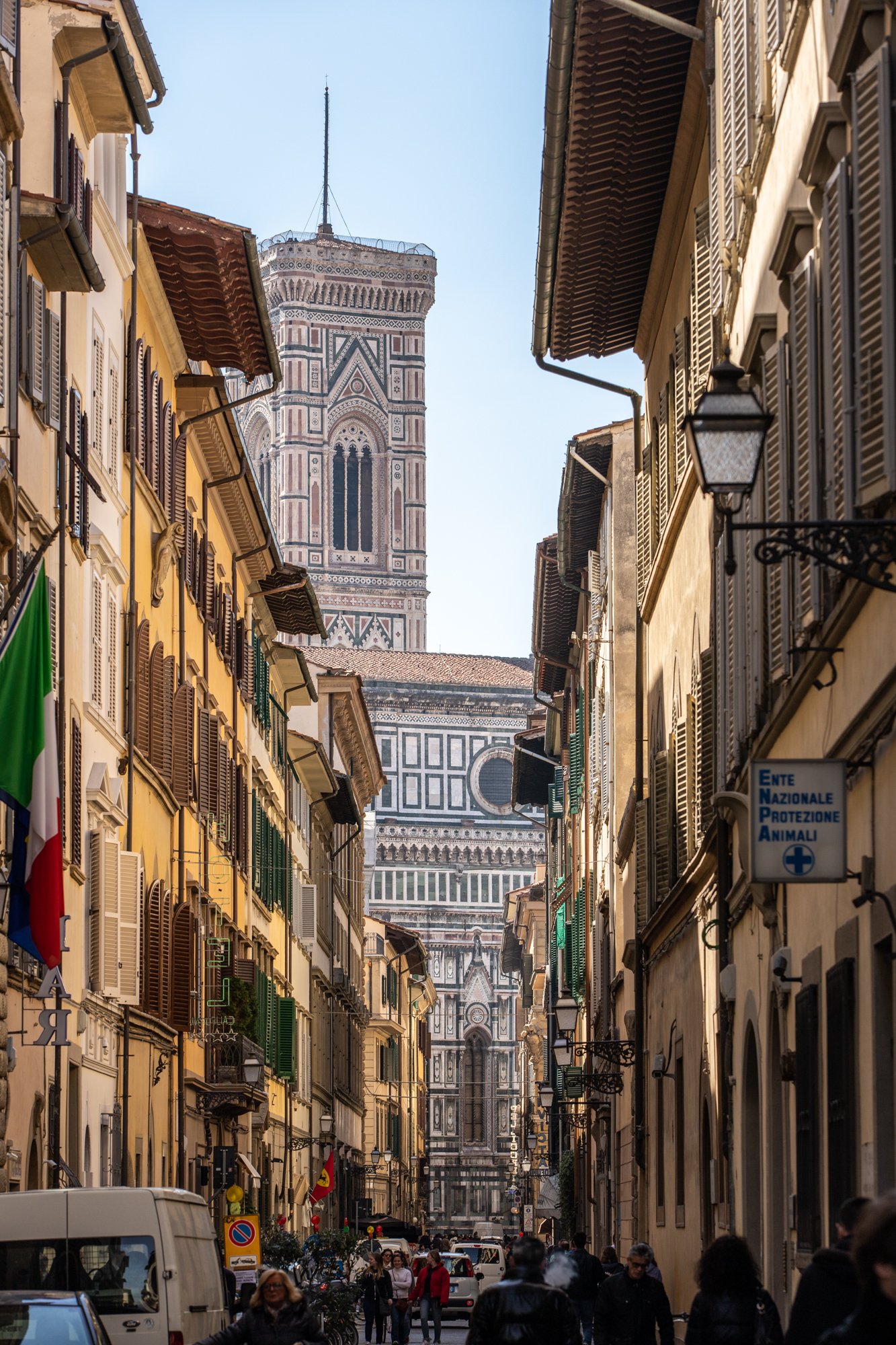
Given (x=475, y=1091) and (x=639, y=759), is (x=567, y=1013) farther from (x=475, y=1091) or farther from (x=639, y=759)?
(x=475, y=1091)

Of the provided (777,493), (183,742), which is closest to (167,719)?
(183,742)

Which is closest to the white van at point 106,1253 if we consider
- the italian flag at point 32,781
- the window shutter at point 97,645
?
the italian flag at point 32,781

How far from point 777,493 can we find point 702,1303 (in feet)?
13.3

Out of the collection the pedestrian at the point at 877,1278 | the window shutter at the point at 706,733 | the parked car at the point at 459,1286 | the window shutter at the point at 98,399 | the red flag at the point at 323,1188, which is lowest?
the parked car at the point at 459,1286

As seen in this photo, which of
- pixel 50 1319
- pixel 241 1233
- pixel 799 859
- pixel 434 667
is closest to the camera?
pixel 799 859

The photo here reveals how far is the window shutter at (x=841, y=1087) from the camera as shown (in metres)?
10.3

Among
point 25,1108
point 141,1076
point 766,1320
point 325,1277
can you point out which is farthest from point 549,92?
point 325,1277

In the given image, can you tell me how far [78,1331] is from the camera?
34.1 feet

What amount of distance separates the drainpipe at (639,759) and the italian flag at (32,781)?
999cm

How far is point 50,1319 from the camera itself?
34.2ft

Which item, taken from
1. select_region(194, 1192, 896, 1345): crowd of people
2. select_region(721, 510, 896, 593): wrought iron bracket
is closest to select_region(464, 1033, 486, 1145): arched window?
select_region(194, 1192, 896, 1345): crowd of people

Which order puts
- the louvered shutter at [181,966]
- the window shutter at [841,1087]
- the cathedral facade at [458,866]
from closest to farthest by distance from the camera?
the window shutter at [841,1087], the louvered shutter at [181,966], the cathedral facade at [458,866]

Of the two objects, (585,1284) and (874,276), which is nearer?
(874,276)

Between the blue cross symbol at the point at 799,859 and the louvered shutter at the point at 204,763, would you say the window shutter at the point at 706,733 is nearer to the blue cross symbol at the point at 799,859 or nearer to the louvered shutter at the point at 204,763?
the blue cross symbol at the point at 799,859
